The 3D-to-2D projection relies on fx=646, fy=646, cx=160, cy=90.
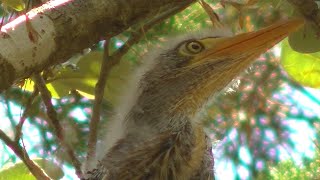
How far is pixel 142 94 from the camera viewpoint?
2.47 m

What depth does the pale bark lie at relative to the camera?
54.8 inches

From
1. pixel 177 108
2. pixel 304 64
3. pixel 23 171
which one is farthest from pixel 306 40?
pixel 23 171

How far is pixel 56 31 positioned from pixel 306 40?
2.95 ft

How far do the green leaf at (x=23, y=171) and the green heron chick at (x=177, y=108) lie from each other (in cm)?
25

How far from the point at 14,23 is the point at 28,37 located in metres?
0.06

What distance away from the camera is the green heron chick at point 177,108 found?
2.08m

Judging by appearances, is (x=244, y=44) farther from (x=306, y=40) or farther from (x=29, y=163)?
(x=29, y=163)

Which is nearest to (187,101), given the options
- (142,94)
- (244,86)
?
(142,94)

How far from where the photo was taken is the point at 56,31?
1.51 metres

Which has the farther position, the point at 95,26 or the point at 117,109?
the point at 117,109

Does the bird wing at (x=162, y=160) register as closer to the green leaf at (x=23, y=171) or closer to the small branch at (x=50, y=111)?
the small branch at (x=50, y=111)

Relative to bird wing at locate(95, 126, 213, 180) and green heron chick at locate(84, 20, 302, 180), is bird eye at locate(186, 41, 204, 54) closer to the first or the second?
green heron chick at locate(84, 20, 302, 180)

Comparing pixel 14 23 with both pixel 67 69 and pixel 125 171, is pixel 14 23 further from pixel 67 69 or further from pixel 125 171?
pixel 67 69

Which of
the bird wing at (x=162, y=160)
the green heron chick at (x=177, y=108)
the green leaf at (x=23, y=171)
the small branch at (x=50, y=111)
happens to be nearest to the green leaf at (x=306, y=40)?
the green heron chick at (x=177, y=108)
